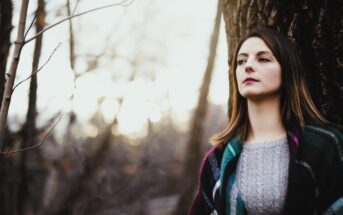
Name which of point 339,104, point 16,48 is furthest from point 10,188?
point 339,104

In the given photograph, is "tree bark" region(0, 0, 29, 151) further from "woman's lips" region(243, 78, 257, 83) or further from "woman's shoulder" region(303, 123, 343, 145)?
"woman's shoulder" region(303, 123, 343, 145)

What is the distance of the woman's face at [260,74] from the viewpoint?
1861 mm

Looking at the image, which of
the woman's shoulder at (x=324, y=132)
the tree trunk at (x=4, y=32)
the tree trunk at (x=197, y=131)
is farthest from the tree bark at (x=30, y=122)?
the tree trunk at (x=197, y=131)

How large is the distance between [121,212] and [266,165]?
594 cm

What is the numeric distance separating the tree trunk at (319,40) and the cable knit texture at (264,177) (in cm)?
37

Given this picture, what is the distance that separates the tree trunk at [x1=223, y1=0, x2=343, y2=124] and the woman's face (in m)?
0.26

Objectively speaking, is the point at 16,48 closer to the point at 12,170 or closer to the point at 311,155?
the point at 311,155

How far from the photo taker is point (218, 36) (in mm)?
7711

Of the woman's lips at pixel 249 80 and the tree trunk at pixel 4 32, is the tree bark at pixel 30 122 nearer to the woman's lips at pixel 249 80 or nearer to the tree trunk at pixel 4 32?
the tree trunk at pixel 4 32

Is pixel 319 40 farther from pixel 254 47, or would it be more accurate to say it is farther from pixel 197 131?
pixel 197 131

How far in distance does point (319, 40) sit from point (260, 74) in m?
0.41

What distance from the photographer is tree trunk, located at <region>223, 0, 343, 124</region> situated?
1988 millimetres

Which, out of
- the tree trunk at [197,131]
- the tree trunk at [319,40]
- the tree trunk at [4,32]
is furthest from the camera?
the tree trunk at [197,131]

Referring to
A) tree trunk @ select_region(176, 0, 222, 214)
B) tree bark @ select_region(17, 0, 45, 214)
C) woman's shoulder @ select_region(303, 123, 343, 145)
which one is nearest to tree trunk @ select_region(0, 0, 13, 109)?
tree bark @ select_region(17, 0, 45, 214)
